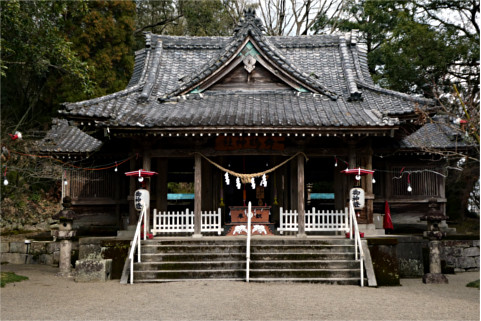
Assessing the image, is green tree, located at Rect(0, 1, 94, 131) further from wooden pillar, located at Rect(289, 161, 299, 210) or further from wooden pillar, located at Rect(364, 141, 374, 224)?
wooden pillar, located at Rect(364, 141, 374, 224)

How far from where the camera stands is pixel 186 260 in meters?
13.3

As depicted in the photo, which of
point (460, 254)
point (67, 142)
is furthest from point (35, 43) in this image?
point (460, 254)

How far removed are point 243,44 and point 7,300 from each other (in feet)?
33.8

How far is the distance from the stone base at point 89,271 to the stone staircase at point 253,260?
1022 mm

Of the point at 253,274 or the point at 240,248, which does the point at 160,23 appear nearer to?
the point at 240,248

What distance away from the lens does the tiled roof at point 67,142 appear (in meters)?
18.6

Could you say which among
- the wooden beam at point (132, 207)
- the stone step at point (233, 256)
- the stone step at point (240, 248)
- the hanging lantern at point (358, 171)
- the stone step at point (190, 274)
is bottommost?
the stone step at point (190, 274)

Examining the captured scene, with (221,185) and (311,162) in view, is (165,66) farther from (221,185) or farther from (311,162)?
(311,162)

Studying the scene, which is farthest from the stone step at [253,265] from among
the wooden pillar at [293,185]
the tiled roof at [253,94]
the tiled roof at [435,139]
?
the tiled roof at [435,139]

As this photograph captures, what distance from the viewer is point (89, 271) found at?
43.5 ft

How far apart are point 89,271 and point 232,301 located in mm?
4848

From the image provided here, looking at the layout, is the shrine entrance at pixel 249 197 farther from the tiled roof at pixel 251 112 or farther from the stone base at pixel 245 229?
the tiled roof at pixel 251 112

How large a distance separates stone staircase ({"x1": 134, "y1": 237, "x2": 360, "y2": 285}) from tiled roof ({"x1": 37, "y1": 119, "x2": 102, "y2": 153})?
250 inches

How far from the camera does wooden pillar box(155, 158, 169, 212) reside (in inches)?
671
